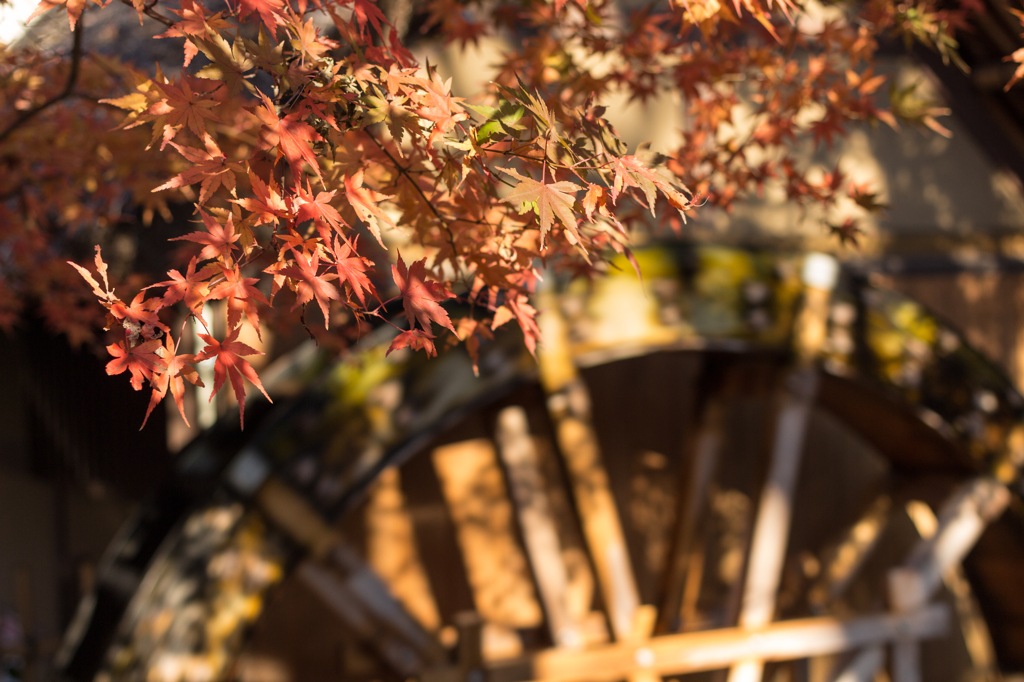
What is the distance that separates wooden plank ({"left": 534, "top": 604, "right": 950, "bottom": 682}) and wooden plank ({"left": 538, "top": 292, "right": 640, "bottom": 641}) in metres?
0.10

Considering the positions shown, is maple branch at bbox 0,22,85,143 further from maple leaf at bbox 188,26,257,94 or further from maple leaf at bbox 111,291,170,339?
maple leaf at bbox 111,291,170,339

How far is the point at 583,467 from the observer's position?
102 inches

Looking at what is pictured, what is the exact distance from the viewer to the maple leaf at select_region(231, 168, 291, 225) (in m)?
1.01

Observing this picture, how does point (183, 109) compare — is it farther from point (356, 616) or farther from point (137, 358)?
point (356, 616)

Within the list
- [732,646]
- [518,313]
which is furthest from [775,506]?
[518,313]

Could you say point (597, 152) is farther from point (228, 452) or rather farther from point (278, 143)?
point (228, 452)

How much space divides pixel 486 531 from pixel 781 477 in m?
1.30

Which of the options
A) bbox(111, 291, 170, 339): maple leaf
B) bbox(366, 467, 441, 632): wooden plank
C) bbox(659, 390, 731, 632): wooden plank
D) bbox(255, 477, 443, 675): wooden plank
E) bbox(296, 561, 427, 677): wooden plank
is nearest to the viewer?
bbox(111, 291, 170, 339): maple leaf

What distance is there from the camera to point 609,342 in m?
2.67

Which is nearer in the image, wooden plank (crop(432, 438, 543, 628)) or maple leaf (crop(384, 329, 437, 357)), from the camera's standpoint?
maple leaf (crop(384, 329, 437, 357))

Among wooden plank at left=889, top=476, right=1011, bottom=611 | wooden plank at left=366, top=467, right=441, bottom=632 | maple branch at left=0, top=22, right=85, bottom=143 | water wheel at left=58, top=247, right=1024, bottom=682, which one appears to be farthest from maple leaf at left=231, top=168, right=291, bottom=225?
wooden plank at left=889, top=476, right=1011, bottom=611

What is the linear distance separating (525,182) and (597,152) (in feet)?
0.61

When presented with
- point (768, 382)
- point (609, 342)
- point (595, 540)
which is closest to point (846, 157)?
point (768, 382)

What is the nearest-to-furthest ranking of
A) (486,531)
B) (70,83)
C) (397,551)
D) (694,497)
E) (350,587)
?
(70,83) → (350,587) → (694,497) → (397,551) → (486,531)
